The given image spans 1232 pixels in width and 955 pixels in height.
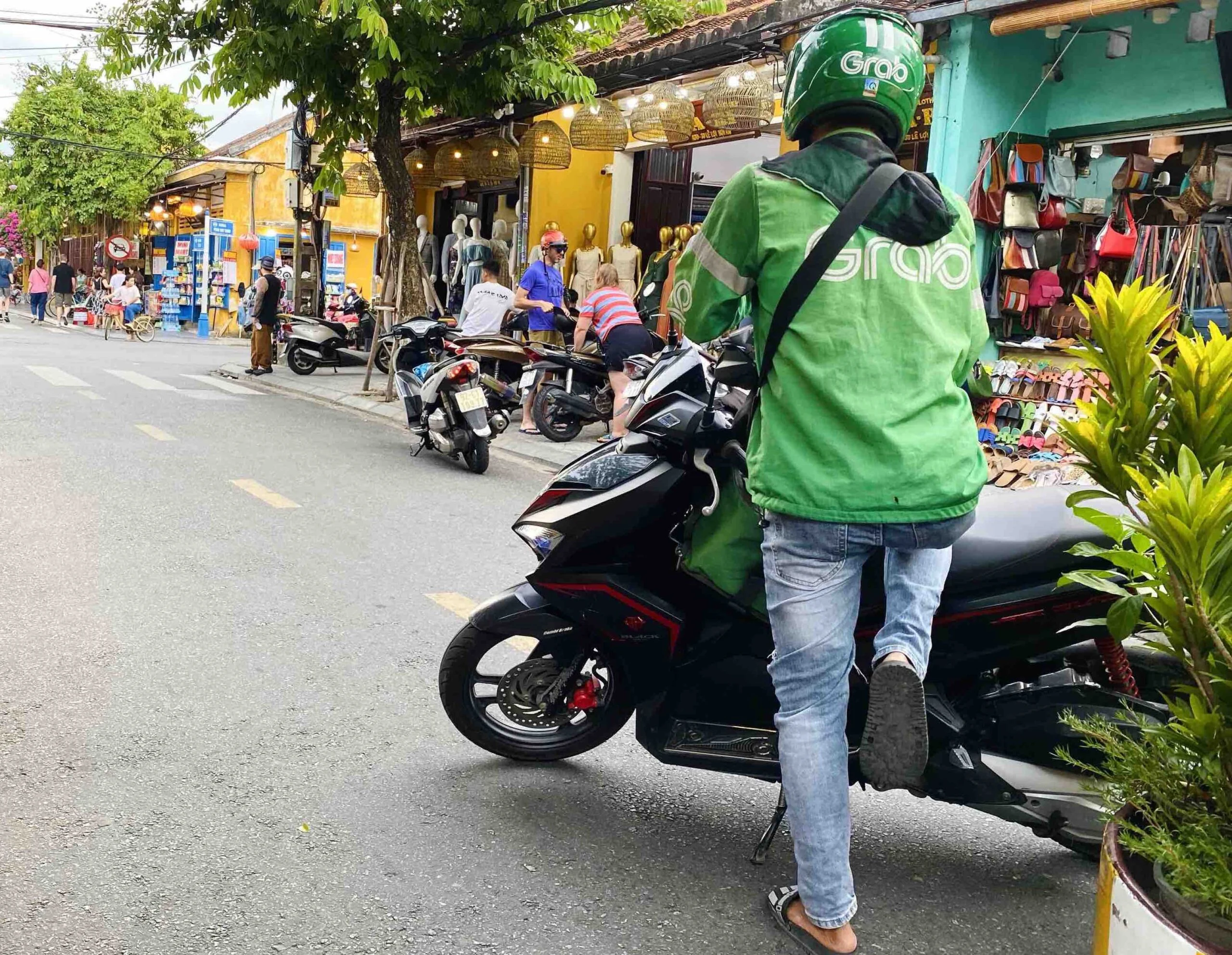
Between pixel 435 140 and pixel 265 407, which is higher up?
pixel 435 140

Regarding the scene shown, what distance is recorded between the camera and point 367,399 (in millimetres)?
14219

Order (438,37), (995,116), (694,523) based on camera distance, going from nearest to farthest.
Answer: (694,523) < (995,116) < (438,37)

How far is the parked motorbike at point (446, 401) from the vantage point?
9.05 m

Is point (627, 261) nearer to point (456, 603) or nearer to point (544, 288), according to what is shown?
point (544, 288)

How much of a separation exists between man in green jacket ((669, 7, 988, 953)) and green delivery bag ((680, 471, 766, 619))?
0.76 ft

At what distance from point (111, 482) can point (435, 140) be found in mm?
12930

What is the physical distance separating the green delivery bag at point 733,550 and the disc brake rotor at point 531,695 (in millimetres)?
731

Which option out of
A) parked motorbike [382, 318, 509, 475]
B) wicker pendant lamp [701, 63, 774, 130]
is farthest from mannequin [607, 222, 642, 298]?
parked motorbike [382, 318, 509, 475]

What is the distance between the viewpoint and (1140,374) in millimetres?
1999

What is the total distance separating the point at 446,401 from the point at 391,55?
5062mm

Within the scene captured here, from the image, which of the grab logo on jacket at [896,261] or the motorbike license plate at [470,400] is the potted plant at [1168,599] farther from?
the motorbike license plate at [470,400]

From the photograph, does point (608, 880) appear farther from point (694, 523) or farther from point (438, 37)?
point (438, 37)

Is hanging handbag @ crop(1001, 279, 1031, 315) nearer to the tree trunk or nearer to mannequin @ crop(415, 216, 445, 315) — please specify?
the tree trunk

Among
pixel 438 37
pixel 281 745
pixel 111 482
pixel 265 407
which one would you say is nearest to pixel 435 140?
pixel 438 37
